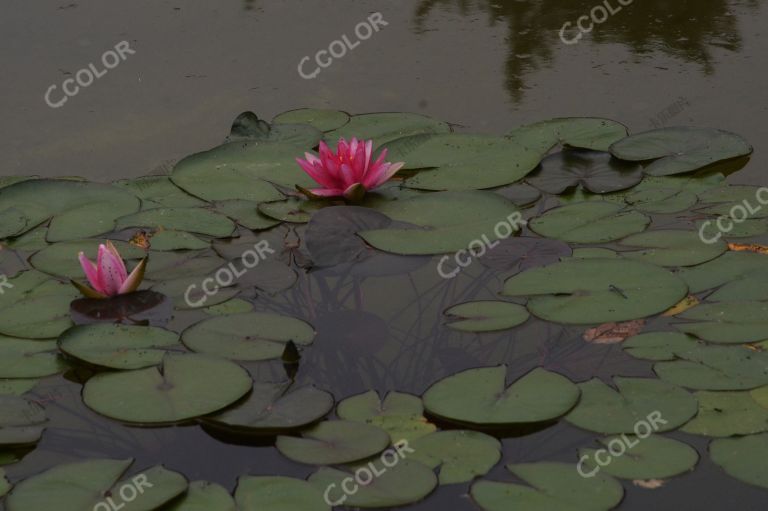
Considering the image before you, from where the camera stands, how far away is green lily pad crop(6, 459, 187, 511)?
2.00m

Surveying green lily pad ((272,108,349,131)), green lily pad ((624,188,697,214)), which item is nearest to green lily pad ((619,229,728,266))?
green lily pad ((624,188,697,214))

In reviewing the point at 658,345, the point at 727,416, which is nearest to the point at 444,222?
the point at 658,345

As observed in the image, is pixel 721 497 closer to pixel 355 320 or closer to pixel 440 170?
pixel 355 320

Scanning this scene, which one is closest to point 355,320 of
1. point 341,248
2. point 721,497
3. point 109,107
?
point 341,248

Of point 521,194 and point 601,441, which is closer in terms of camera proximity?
point 601,441

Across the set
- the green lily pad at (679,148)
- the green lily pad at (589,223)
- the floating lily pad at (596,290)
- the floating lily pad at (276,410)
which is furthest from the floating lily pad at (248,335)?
the green lily pad at (679,148)

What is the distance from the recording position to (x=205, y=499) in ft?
6.58

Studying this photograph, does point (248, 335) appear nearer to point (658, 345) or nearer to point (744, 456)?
point (658, 345)

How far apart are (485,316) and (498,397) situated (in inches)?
12.3

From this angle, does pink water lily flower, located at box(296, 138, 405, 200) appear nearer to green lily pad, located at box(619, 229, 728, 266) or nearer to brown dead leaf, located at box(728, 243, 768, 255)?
green lily pad, located at box(619, 229, 728, 266)

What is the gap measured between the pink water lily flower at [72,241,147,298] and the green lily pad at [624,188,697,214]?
4.26 feet

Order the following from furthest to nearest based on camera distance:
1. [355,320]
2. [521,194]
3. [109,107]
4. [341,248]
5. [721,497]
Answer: [109,107] < [521,194] < [341,248] < [355,320] < [721,497]

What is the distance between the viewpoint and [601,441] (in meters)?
2.16

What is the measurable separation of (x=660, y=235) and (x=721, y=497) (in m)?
0.92
